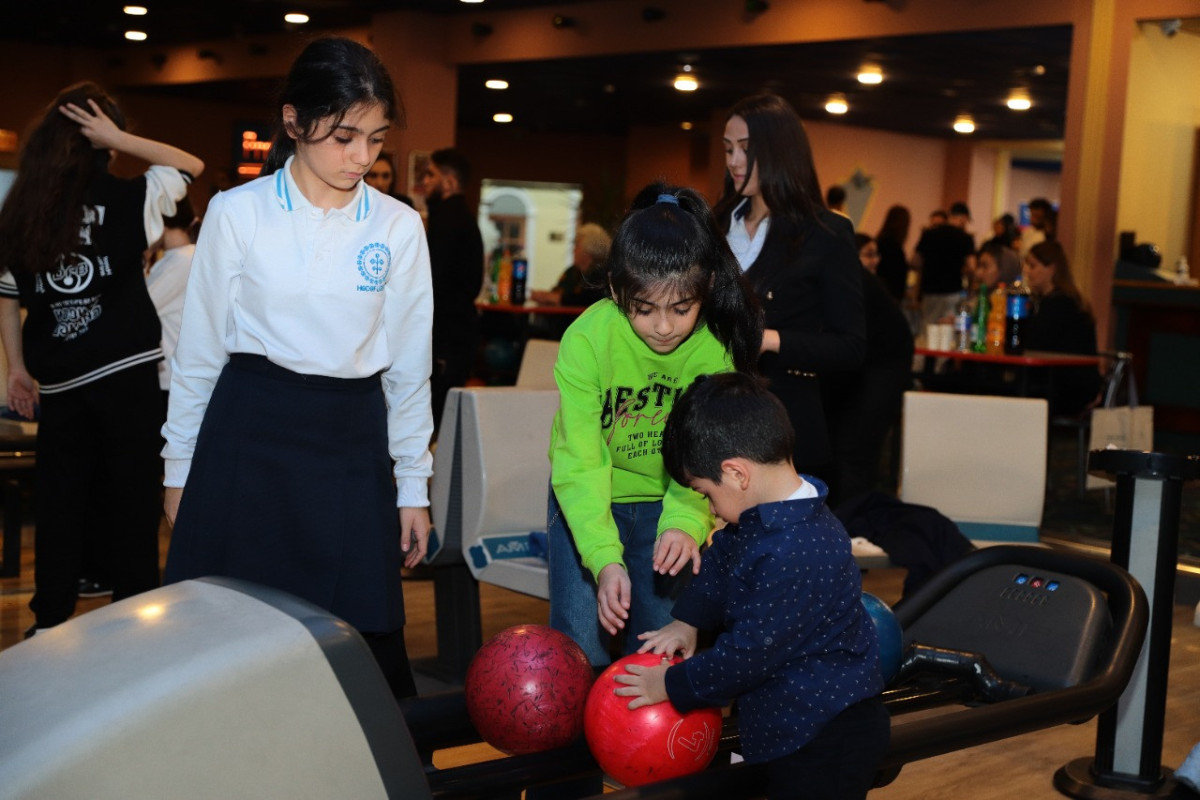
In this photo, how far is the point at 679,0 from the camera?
10.8m

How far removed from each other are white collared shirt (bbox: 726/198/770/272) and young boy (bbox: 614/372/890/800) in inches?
40.8

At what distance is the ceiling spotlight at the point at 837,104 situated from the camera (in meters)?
14.2

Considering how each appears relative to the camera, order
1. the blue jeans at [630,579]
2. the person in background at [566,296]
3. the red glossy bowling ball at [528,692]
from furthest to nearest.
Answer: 1. the person in background at [566,296]
2. the blue jeans at [630,579]
3. the red glossy bowling ball at [528,692]

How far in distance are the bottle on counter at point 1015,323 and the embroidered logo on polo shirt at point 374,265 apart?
211 inches

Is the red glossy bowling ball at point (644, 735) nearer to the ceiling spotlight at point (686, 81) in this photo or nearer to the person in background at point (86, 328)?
the person in background at point (86, 328)

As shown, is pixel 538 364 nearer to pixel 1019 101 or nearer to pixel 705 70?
pixel 705 70

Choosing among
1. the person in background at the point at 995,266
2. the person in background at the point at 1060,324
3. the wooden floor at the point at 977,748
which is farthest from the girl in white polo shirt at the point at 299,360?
the person in background at the point at 995,266

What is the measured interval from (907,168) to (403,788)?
17.2m

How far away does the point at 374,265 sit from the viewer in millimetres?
2035

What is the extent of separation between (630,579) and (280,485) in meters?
0.64

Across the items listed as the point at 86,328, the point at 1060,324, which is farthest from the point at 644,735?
the point at 1060,324

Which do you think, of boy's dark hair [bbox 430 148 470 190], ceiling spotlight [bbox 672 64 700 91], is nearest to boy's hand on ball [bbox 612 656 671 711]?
boy's dark hair [bbox 430 148 470 190]

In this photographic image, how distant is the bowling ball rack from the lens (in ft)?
6.11

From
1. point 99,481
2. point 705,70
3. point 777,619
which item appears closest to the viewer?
point 777,619
